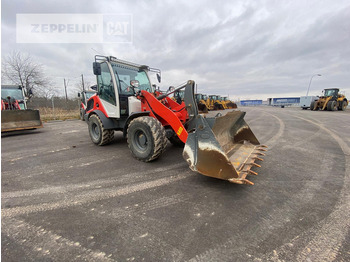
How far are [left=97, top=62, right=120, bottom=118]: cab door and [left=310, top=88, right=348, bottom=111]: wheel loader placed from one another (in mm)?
28136

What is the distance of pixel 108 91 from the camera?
5043mm

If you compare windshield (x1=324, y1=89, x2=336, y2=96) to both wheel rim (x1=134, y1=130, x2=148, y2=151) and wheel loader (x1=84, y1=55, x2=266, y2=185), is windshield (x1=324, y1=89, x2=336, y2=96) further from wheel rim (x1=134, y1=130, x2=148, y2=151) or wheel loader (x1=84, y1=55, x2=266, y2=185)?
wheel rim (x1=134, y1=130, x2=148, y2=151)

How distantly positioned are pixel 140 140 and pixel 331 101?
2841cm

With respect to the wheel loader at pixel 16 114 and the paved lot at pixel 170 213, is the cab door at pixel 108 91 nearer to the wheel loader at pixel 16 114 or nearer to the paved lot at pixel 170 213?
the paved lot at pixel 170 213

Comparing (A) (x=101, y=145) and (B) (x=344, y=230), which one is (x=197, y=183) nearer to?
(B) (x=344, y=230)

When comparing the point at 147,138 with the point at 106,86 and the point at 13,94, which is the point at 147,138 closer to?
the point at 106,86

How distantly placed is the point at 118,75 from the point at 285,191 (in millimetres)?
4765

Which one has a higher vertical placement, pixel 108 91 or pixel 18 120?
pixel 108 91

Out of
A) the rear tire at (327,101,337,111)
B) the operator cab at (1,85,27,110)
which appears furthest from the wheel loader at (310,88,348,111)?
the operator cab at (1,85,27,110)

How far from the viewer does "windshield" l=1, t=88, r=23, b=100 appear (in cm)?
945

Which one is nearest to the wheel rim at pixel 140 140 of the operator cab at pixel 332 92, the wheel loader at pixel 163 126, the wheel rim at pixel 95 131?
the wheel loader at pixel 163 126

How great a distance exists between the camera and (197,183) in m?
2.92

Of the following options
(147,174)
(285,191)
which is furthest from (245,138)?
(147,174)

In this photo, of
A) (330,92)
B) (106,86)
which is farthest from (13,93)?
(330,92)
